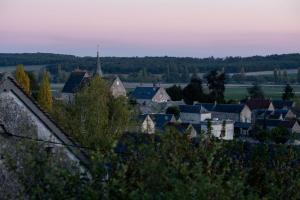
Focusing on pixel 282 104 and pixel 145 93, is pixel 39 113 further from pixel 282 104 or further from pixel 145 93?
pixel 145 93

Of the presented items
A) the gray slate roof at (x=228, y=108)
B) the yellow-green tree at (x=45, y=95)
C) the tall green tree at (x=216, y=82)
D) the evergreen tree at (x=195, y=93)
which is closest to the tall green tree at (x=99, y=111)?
the yellow-green tree at (x=45, y=95)

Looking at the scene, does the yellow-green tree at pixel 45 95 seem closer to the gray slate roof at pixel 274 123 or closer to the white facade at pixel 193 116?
the gray slate roof at pixel 274 123

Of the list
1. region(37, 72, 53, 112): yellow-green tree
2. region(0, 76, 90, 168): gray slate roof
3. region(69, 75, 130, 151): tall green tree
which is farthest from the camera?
region(37, 72, 53, 112): yellow-green tree

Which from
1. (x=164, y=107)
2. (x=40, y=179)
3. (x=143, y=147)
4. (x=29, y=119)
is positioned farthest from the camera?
(x=164, y=107)

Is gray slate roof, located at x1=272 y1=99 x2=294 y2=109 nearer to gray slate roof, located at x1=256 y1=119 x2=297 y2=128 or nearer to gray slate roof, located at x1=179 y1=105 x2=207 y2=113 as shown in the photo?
gray slate roof, located at x1=179 y1=105 x2=207 y2=113

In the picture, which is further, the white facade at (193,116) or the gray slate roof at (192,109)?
the gray slate roof at (192,109)

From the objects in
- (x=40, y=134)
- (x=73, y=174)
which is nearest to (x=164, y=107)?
(x=40, y=134)

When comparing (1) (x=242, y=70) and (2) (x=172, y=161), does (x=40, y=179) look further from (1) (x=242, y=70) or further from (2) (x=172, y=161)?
(1) (x=242, y=70)

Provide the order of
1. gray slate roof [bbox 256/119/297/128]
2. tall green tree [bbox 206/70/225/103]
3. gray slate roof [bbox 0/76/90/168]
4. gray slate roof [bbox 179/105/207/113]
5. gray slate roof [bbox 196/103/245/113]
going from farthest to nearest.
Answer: tall green tree [bbox 206/70/225/103] < gray slate roof [bbox 196/103/245/113] < gray slate roof [bbox 179/105/207/113] < gray slate roof [bbox 256/119/297/128] < gray slate roof [bbox 0/76/90/168]

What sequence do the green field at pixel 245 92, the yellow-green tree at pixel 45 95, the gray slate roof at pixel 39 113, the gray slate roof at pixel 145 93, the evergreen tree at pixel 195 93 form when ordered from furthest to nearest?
the green field at pixel 245 92 < the gray slate roof at pixel 145 93 < the evergreen tree at pixel 195 93 < the yellow-green tree at pixel 45 95 < the gray slate roof at pixel 39 113

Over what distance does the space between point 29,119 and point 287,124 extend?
4879 cm

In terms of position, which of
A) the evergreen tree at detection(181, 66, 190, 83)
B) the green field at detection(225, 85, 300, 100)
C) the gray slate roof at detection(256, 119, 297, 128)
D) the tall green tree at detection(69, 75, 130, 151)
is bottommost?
the green field at detection(225, 85, 300, 100)

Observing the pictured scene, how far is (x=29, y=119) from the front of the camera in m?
11.8

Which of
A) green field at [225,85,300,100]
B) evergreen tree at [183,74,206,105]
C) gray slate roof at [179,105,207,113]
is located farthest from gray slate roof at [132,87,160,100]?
green field at [225,85,300,100]
